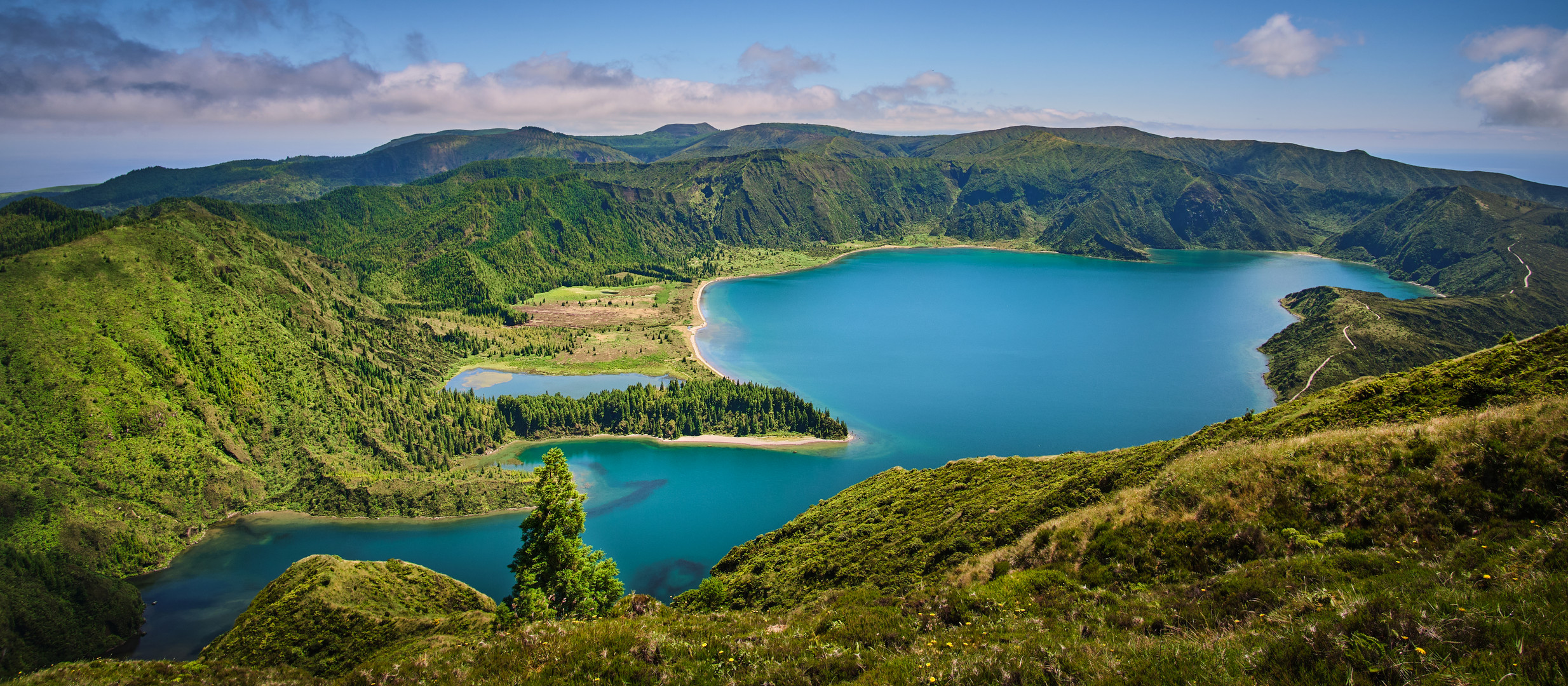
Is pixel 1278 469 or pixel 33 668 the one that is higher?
pixel 1278 469

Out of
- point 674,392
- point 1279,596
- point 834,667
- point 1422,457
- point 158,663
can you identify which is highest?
point 1422,457

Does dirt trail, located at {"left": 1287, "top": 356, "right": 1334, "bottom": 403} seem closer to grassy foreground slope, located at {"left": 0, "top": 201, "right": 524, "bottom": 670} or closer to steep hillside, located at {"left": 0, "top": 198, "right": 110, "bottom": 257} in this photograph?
grassy foreground slope, located at {"left": 0, "top": 201, "right": 524, "bottom": 670}

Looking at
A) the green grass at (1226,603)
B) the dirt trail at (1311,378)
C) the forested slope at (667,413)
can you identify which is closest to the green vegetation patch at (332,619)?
the green grass at (1226,603)

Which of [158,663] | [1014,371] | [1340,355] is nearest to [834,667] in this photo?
[158,663]

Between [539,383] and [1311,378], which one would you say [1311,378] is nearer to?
[1311,378]

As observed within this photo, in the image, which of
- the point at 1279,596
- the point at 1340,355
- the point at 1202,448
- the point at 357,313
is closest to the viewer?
the point at 1279,596

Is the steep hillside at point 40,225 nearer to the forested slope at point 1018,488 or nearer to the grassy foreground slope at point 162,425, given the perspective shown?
the grassy foreground slope at point 162,425

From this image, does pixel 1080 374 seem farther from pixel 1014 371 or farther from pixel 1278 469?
pixel 1278 469

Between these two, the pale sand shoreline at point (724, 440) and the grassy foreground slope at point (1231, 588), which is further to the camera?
the pale sand shoreline at point (724, 440)
